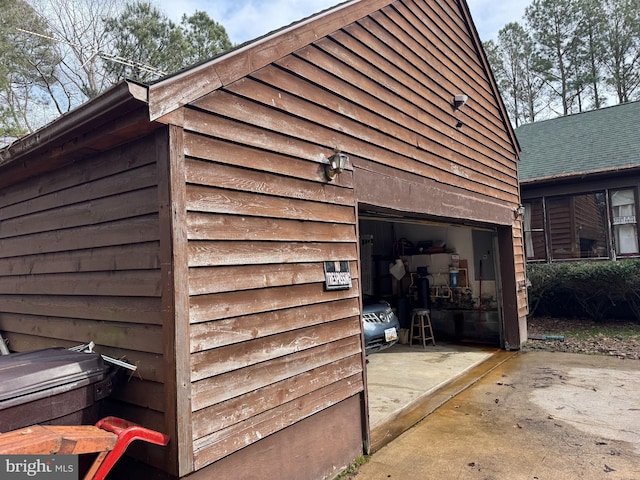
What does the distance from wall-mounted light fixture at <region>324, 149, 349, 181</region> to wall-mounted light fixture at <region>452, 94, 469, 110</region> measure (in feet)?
10.3

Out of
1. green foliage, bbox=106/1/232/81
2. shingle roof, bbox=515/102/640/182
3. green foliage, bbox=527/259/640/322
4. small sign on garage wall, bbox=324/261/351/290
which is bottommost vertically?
green foliage, bbox=527/259/640/322

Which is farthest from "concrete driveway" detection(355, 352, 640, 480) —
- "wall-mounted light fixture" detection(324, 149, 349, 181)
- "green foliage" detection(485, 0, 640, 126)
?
"green foliage" detection(485, 0, 640, 126)

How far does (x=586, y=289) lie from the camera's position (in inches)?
370

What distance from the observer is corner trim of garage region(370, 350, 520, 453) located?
4.07m

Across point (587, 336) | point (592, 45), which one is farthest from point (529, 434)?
point (592, 45)

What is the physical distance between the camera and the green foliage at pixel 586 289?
891 cm

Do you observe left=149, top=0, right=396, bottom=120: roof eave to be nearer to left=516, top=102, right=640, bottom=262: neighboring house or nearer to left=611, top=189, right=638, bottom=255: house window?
left=516, top=102, right=640, bottom=262: neighboring house

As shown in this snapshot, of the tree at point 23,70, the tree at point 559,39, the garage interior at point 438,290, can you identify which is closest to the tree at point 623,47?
the tree at point 559,39

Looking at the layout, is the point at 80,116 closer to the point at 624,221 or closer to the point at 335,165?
the point at 335,165

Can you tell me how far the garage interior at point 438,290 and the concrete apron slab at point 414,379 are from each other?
0.06ft

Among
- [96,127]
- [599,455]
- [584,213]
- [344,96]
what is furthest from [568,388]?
[584,213]

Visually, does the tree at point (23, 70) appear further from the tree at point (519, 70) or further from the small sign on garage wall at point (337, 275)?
the tree at point (519, 70)

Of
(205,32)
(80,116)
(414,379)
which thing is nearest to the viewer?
(80,116)

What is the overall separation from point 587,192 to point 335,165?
30.8ft
